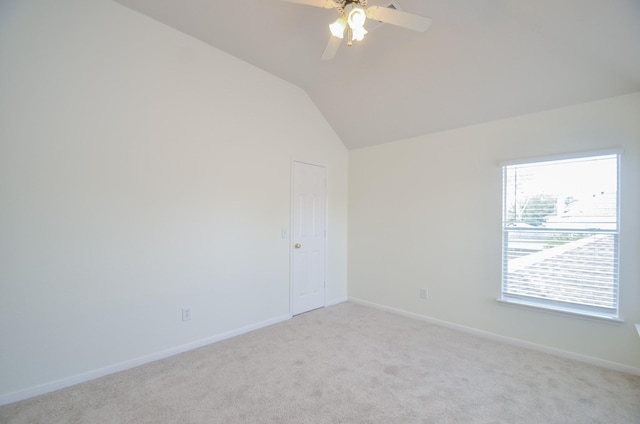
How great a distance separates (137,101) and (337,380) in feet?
10.2

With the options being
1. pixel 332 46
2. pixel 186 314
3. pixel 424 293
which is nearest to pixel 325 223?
pixel 424 293

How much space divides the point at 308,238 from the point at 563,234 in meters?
2.98

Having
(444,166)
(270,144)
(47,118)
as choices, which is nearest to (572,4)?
(444,166)

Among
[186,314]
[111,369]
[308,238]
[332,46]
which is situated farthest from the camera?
[308,238]

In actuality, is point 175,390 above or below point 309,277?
below

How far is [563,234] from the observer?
113 inches

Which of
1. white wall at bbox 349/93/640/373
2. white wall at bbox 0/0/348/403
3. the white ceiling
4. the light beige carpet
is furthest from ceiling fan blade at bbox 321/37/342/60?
the light beige carpet

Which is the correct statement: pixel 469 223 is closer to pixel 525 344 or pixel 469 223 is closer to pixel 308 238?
pixel 525 344

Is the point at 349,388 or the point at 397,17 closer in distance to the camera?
the point at 397,17

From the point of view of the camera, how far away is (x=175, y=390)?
223cm

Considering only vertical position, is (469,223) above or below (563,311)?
above

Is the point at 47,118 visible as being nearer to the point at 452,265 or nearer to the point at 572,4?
the point at 572,4

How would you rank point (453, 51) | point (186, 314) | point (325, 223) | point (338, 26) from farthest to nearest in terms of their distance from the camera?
point (325, 223) < point (186, 314) < point (453, 51) < point (338, 26)

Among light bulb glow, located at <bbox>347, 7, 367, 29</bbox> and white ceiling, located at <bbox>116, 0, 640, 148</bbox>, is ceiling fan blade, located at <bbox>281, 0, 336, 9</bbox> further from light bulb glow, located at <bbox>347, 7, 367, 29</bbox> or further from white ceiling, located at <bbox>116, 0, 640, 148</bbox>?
white ceiling, located at <bbox>116, 0, 640, 148</bbox>
